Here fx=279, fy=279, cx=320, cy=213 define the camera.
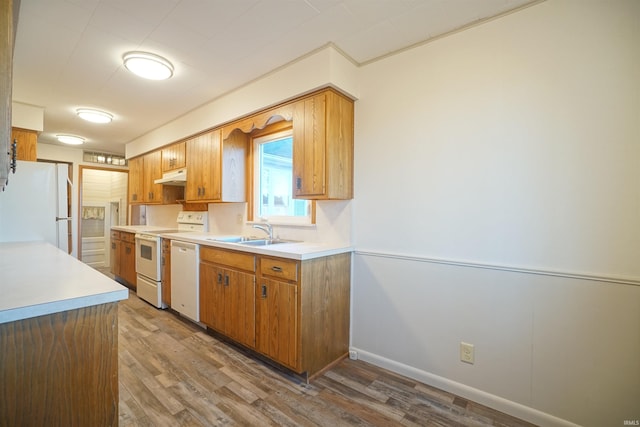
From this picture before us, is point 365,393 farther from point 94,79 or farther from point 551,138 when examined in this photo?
point 94,79

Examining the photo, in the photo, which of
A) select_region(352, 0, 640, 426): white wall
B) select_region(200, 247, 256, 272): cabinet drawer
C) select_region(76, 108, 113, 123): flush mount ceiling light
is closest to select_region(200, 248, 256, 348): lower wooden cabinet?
select_region(200, 247, 256, 272): cabinet drawer

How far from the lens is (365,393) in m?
1.87

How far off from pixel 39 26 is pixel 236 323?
2571 millimetres

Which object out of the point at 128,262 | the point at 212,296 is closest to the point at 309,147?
the point at 212,296

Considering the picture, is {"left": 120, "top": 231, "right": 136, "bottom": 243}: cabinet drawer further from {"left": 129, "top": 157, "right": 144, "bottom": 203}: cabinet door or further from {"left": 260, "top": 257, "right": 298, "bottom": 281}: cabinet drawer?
{"left": 260, "top": 257, "right": 298, "bottom": 281}: cabinet drawer

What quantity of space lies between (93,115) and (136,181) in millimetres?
1527

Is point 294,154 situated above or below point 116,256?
above

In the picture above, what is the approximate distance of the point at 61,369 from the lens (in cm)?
93

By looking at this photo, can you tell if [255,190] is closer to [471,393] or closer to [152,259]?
[152,259]

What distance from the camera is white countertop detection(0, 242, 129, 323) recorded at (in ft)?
2.79

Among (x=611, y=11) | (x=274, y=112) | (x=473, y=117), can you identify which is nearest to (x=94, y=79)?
(x=274, y=112)

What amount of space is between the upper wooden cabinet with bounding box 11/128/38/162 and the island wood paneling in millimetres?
3887

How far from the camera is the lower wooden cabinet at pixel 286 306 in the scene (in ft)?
6.38

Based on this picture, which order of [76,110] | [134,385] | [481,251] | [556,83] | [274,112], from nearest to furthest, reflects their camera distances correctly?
[556,83] < [481,251] < [134,385] < [274,112] < [76,110]
